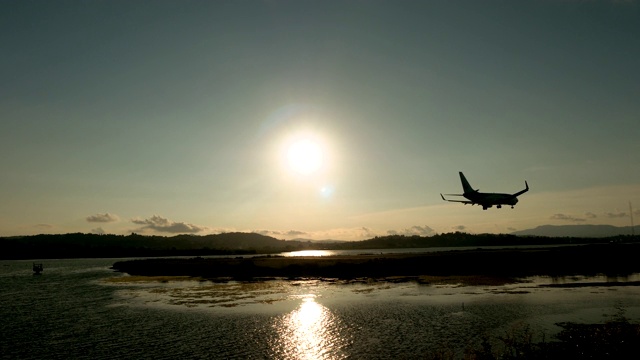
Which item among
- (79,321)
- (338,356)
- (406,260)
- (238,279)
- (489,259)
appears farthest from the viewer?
(406,260)

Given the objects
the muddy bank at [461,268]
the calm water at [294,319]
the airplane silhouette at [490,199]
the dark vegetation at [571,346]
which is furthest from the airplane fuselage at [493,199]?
the dark vegetation at [571,346]

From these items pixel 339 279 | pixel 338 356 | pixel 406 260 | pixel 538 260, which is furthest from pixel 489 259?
pixel 338 356

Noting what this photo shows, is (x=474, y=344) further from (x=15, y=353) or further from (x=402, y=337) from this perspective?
(x=15, y=353)

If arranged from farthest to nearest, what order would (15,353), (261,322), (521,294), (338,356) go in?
(521,294) < (261,322) < (15,353) < (338,356)

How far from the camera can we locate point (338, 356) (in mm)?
29219

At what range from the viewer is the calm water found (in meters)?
31.7

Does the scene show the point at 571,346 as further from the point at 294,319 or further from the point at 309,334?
the point at 294,319

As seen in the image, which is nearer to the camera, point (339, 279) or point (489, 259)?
point (339, 279)

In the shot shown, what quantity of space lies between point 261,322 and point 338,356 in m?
14.7

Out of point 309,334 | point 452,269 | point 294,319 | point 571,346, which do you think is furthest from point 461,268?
point 571,346

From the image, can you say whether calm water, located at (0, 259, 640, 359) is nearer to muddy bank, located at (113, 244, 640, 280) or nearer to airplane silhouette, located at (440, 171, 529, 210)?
muddy bank, located at (113, 244, 640, 280)

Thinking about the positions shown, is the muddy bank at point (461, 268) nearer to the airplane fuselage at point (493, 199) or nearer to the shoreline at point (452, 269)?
the shoreline at point (452, 269)

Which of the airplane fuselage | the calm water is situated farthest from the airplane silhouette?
the calm water

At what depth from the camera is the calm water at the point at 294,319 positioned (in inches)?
1249
